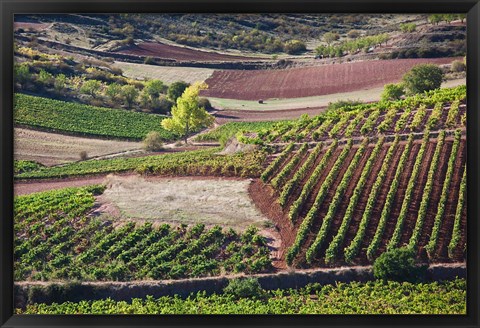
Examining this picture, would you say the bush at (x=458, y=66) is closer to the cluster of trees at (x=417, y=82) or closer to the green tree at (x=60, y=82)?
the cluster of trees at (x=417, y=82)

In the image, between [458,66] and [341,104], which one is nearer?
[458,66]

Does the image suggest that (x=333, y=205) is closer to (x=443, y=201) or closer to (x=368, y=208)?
(x=368, y=208)

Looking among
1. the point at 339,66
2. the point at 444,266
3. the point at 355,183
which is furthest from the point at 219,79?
the point at 444,266

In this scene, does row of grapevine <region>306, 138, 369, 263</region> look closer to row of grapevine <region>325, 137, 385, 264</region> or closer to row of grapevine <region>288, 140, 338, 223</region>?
row of grapevine <region>325, 137, 385, 264</region>

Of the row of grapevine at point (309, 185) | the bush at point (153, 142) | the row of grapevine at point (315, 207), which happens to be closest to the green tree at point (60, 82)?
the bush at point (153, 142)

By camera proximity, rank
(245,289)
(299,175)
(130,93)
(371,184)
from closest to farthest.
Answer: (245,289)
(371,184)
(299,175)
(130,93)

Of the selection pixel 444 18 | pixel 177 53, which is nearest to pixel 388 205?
pixel 444 18
